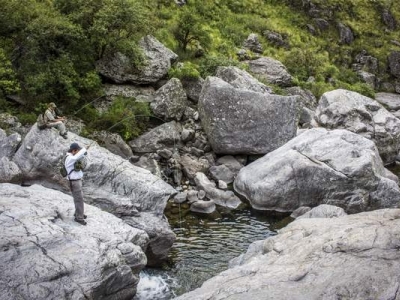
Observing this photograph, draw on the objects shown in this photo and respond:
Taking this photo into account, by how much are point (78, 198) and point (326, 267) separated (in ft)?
26.5

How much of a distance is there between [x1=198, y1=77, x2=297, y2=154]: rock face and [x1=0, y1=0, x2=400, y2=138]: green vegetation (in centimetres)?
404

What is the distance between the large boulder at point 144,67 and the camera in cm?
3066

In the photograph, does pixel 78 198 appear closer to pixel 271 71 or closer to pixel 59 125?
pixel 59 125

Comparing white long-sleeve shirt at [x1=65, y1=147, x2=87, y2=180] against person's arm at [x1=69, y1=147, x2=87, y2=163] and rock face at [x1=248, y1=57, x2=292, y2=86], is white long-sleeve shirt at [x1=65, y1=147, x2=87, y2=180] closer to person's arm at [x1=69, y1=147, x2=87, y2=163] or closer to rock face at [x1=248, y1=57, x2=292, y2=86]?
person's arm at [x1=69, y1=147, x2=87, y2=163]

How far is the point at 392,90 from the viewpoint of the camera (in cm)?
5188

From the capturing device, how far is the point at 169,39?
3681 cm

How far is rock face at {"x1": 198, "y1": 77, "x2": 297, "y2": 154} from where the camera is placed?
94.1 ft

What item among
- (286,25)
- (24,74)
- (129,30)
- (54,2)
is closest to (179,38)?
(129,30)

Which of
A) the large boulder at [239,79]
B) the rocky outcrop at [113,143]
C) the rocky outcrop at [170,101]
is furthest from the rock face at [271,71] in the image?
the rocky outcrop at [113,143]

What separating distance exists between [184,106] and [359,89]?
2287 centimetres

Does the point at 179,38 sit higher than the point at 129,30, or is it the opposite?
the point at 129,30

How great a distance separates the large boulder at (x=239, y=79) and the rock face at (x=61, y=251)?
60.1 feet

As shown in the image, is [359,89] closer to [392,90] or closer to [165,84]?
[392,90]

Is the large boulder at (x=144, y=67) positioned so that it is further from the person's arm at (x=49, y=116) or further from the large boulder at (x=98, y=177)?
the large boulder at (x=98, y=177)
